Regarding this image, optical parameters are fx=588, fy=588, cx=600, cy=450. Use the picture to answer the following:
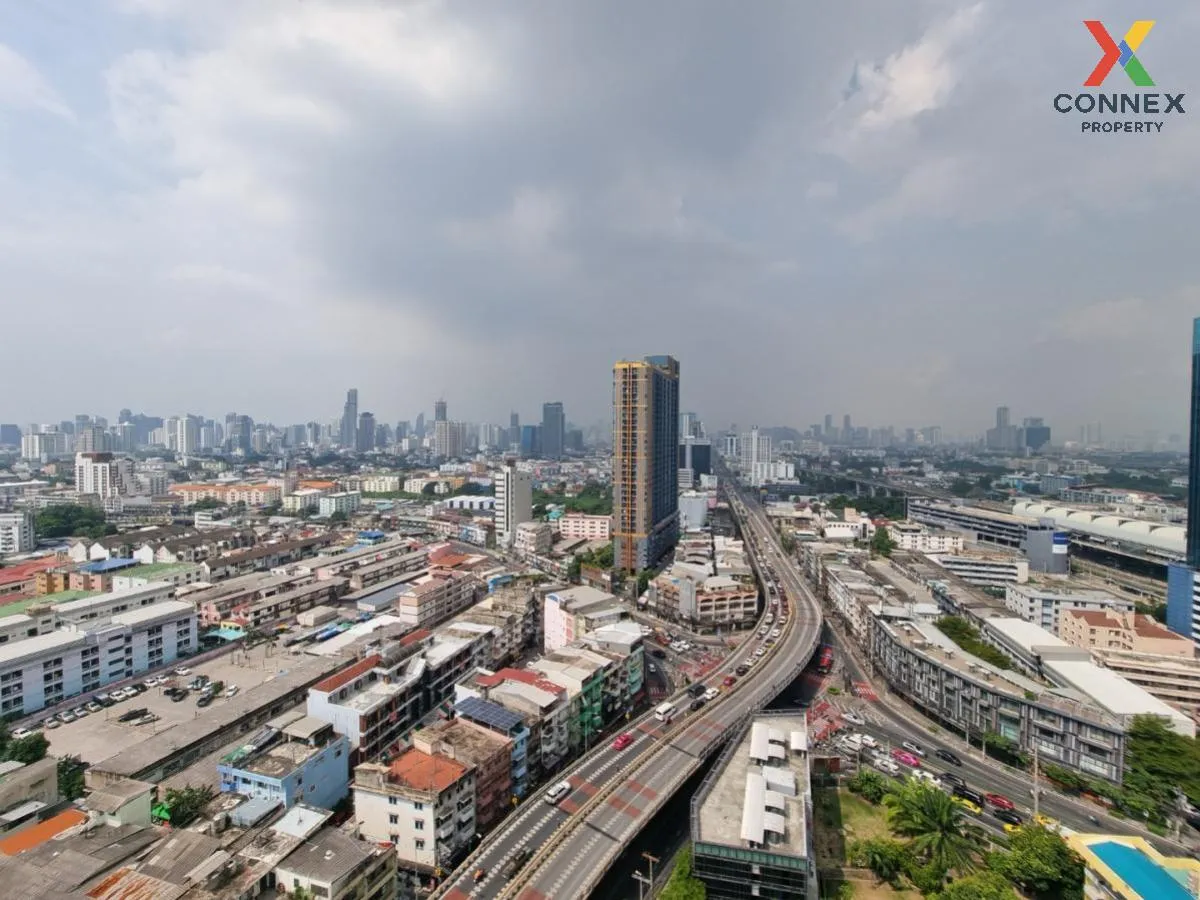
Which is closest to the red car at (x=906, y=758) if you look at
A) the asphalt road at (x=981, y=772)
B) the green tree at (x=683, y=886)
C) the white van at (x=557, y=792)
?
the asphalt road at (x=981, y=772)

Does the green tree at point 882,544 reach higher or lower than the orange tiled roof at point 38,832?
higher

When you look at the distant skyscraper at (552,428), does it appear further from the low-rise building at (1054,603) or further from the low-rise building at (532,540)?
the low-rise building at (1054,603)

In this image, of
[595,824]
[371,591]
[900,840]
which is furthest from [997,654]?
[371,591]

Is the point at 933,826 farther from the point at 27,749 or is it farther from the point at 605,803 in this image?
the point at 27,749

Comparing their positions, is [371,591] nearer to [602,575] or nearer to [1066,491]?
[602,575]

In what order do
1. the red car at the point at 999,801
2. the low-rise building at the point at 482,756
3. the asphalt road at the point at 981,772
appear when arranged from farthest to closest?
the red car at the point at 999,801
the asphalt road at the point at 981,772
the low-rise building at the point at 482,756

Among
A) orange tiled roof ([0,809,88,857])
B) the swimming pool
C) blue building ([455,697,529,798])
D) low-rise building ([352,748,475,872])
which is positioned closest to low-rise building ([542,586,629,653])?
blue building ([455,697,529,798])
